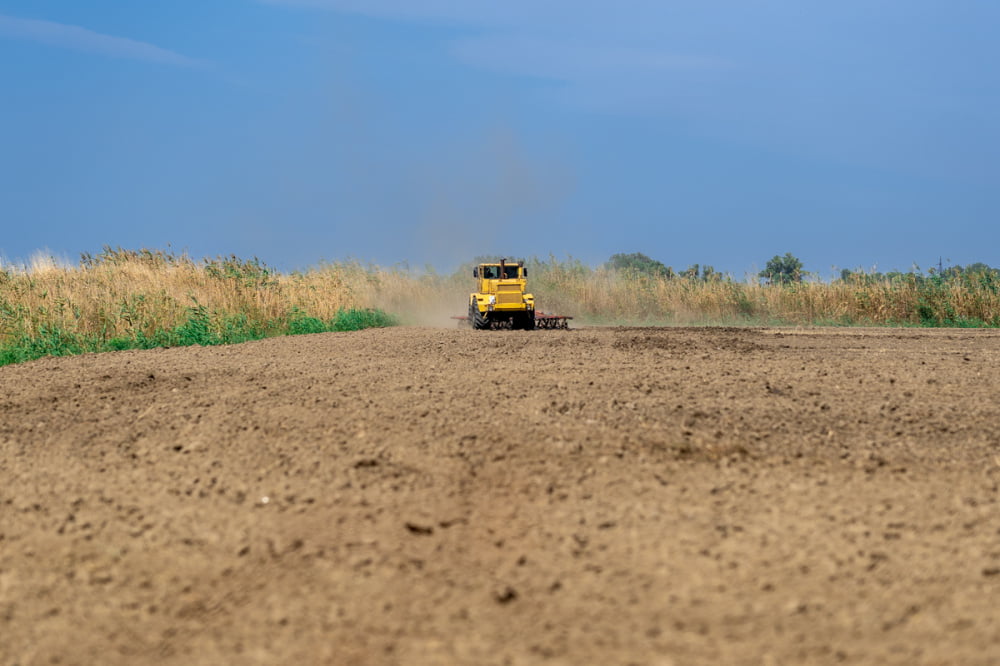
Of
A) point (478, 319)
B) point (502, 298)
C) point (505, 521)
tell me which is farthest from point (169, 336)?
point (505, 521)

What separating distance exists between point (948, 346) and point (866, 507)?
371 inches

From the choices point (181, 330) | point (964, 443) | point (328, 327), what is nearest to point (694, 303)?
point (328, 327)

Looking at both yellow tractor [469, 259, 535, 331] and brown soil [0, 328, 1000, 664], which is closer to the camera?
brown soil [0, 328, 1000, 664]

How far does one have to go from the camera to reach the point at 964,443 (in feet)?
18.9

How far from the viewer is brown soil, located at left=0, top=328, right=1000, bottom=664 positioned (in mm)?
3244

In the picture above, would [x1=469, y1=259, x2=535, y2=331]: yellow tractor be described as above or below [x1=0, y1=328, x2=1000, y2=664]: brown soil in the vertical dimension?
above

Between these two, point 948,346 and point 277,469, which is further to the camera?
point 948,346

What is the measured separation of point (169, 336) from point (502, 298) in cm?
637

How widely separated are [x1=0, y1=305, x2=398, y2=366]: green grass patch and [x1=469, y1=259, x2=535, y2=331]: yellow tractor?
305 centimetres

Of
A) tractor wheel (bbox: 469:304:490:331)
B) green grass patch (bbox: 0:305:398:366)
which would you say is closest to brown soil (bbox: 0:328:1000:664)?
green grass patch (bbox: 0:305:398:366)

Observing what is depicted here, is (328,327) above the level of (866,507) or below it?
above

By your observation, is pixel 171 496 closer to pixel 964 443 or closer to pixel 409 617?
pixel 409 617

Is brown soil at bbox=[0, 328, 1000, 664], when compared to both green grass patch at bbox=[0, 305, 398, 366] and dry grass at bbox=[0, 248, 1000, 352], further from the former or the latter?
dry grass at bbox=[0, 248, 1000, 352]

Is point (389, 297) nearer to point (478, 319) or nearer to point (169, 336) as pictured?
point (478, 319)
